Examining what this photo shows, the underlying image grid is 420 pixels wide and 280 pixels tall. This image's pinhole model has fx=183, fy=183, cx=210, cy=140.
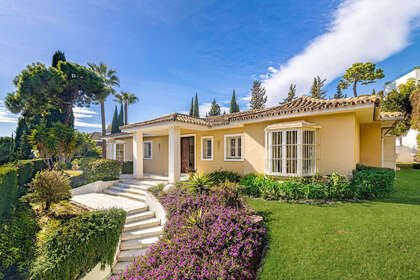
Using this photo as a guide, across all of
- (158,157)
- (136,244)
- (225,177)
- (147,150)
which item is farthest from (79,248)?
(147,150)

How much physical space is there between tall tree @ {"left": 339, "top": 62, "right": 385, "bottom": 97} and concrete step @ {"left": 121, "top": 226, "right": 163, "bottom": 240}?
39.2 meters

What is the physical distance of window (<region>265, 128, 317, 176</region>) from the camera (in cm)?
797

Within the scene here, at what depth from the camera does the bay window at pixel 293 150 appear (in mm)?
7957

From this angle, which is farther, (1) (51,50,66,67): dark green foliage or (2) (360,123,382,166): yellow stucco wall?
(1) (51,50,66,67): dark green foliage

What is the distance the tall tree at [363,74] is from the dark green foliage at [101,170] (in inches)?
1532

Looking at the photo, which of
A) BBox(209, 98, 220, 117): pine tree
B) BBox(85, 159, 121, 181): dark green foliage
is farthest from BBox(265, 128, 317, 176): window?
BBox(209, 98, 220, 117): pine tree

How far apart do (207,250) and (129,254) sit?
9.48 ft

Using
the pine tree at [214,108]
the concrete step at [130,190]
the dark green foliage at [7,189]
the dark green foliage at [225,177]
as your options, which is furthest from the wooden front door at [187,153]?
the pine tree at [214,108]

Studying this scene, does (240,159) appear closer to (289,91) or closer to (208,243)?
(208,243)

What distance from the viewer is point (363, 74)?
102 feet

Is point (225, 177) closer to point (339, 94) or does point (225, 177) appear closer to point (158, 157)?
point (158, 157)

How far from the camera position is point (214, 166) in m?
12.4

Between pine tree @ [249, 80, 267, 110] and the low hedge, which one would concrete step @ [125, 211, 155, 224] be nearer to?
the low hedge

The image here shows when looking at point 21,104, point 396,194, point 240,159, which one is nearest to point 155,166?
point 240,159
